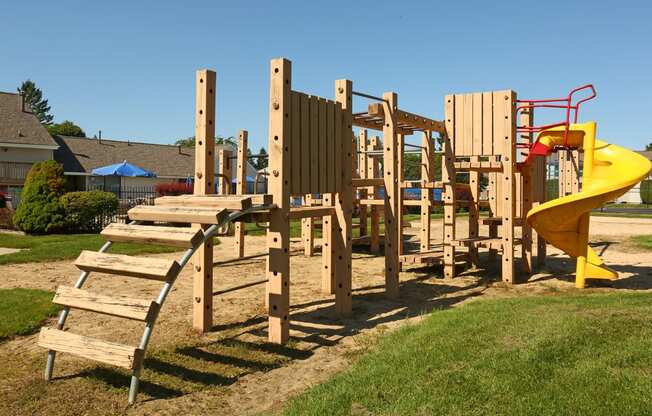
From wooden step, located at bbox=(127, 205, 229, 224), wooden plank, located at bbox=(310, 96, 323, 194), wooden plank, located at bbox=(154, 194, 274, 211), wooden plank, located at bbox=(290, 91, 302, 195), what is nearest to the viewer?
wooden step, located at bbox=(127, 205, 229, 224)

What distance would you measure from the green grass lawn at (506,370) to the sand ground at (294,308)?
1.58 ft

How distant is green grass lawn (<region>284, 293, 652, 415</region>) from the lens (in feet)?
11.0

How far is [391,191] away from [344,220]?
1.27 metres

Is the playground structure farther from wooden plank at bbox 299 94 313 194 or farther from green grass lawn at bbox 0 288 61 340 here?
green grass lawn at bbox 0 288 61 340

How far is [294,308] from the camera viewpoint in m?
6.97

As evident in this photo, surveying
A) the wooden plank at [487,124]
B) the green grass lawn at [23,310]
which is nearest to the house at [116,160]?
the wooden plank at [487,124]

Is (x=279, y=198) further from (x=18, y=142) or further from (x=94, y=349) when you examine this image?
(x=18, y=142)

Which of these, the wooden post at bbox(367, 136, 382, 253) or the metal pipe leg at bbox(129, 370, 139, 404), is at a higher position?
the wooden post at bbox(367, 136, 382, 253)

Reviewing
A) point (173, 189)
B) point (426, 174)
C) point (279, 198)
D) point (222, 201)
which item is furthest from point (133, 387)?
point (173, 189)

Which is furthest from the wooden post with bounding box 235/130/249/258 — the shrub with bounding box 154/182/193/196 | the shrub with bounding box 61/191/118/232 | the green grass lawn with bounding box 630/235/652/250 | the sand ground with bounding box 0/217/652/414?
the shrub with bounding box 154/182/193/196

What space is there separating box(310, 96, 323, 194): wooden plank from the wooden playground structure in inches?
0.9

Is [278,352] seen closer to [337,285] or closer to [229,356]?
[229,356]

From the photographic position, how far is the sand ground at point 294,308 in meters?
4.10

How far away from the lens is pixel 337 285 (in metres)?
6.50
